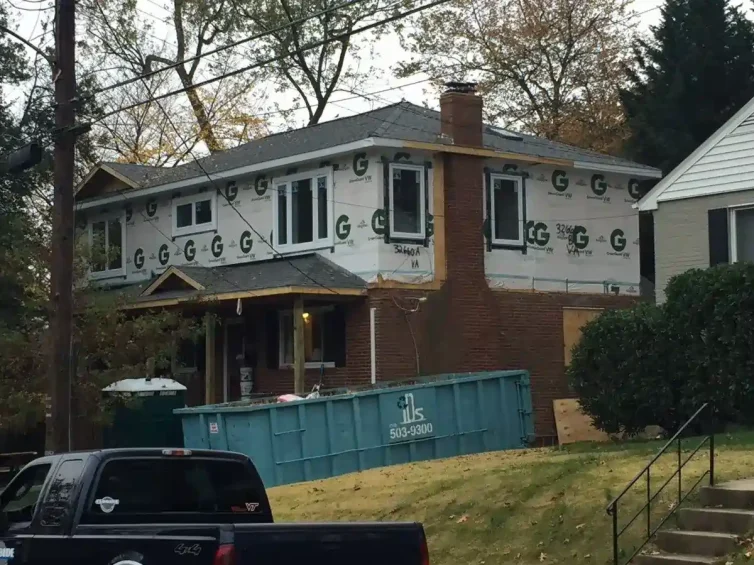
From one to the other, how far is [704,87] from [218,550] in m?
27.4

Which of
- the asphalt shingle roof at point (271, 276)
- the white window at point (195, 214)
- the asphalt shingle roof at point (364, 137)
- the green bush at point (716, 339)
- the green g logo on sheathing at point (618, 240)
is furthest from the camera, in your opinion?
the white window at point (195, 214)

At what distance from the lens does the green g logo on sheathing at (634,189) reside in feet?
94.3

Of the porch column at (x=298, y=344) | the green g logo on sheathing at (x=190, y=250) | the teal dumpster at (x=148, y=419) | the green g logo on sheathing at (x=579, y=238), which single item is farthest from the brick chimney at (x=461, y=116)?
the teal dumpster at (x=148, y=419)

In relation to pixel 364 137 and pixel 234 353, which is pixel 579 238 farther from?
pixel 234 353

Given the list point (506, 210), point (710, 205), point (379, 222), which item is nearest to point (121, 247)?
point (379, 222)

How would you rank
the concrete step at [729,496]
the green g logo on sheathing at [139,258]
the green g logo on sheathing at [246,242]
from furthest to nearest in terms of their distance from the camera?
the green g logo on sheathing at [139,258], the green g logo on sheathing at [246,242], the concrete step at [729,496]

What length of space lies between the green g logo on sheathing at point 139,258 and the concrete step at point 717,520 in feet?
68.0

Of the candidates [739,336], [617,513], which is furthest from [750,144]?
[617,513]

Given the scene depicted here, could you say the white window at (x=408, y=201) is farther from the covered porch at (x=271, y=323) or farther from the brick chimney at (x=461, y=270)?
the covered porch at (x=271, y=323)

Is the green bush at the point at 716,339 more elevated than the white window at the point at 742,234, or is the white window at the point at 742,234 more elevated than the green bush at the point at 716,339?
the white window at the point at 742,234

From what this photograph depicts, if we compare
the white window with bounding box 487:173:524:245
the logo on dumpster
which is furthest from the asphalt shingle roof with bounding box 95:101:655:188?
the logo on dumpster

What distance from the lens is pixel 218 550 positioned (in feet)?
26.1

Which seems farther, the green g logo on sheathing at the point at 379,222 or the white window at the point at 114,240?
the white window at the point at 114,240

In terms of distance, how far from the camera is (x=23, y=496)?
10133 millimetres
